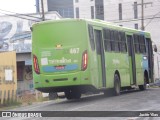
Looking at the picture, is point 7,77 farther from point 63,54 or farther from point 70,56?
point 70,56

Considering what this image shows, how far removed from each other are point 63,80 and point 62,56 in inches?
38.6

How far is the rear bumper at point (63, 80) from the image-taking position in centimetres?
1948

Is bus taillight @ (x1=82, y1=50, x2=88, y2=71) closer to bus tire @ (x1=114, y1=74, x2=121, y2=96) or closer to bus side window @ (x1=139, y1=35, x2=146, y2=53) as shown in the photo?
bus tire @ (x1=114, y1=74, x2=121, y2=96)

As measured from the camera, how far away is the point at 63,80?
19562 millimetres

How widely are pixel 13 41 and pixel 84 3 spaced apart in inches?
1918

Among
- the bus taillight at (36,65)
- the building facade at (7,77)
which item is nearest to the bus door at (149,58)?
the building facade at (7,77)

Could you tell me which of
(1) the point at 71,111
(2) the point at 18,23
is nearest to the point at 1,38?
(2) the point at 18,23

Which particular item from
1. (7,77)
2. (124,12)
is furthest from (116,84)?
(124,12)

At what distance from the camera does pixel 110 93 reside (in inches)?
943

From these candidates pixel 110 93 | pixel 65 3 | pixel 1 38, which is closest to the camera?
pixel 110 93

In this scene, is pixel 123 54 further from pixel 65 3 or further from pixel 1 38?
pixel 65 3

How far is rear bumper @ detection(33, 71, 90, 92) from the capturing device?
1948cm

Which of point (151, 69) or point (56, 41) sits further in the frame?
point (151, 69)

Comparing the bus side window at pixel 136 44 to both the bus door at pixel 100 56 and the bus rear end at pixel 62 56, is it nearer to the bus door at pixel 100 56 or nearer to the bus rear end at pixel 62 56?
the bus door at pixel 100 56
